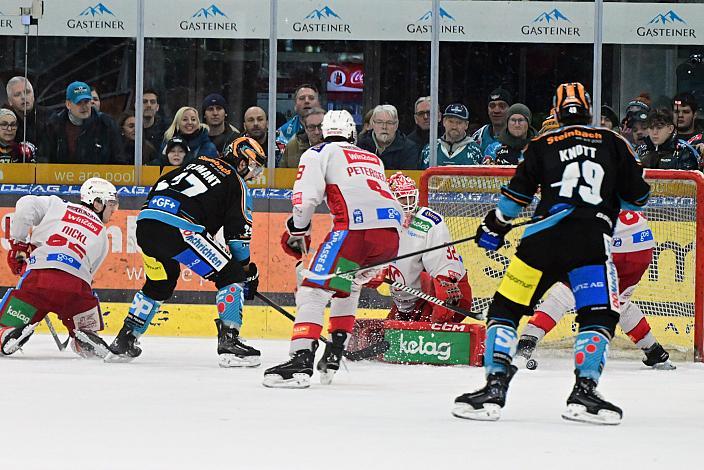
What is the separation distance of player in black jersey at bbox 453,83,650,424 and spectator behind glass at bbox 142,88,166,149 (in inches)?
176

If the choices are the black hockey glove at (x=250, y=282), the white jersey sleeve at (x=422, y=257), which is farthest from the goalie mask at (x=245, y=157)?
the white jersey sleeve at (x=422, y=257)

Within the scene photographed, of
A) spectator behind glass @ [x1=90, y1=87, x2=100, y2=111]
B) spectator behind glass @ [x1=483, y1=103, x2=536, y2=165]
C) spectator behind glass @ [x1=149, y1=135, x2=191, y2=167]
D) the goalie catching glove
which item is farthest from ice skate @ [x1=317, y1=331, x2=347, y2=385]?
spectator behind glass @ [x1=90, y1=87, x2=100, y2=111]

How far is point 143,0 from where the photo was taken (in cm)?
926

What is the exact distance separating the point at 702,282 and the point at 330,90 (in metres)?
2.78

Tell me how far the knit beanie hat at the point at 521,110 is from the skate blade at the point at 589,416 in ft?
13.5

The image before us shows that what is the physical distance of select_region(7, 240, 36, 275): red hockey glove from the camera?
7705 millimetres

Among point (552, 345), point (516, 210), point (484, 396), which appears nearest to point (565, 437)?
point (484, 396)

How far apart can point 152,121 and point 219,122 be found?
0.47 m

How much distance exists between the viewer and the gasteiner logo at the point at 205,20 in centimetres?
924

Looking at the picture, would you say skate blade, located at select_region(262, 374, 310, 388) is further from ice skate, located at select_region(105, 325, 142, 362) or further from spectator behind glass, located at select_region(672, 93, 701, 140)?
spectator behind glass, located at select_region(672, 93, 701, 140)

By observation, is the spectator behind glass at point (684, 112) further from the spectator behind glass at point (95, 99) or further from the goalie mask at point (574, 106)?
the spectator behind glass at point (95, 99)

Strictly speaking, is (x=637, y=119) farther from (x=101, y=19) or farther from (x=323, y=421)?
(x=323, y=421)

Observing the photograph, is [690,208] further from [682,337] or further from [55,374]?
[55,374]

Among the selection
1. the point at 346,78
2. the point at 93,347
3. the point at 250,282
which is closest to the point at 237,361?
the point at 250,282
